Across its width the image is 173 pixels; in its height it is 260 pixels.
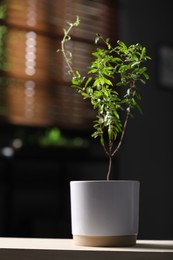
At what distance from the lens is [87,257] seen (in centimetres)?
93

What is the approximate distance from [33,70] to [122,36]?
83cm

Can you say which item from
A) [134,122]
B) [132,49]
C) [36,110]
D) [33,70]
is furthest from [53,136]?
[132,49]

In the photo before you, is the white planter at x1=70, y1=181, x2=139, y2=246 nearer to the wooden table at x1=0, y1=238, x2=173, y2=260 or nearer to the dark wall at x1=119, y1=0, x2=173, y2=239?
the wooden table at x1=0, y1=238, x2=173, y2=260

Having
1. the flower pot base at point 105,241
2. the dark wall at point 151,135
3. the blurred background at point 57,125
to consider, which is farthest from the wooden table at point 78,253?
the dark wall at point 151,135

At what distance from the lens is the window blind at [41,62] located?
3.60 metres

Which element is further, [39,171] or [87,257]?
[39,171]

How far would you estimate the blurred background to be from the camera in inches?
139

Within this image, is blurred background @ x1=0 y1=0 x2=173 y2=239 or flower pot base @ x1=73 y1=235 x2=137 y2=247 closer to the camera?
flower pot base @ x1=73 y1=235 x2=137 y2=247

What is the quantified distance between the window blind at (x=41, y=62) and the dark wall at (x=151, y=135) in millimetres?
409

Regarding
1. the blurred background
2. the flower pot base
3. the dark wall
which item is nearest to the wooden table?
the flower pot base

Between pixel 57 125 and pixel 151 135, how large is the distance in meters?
0.90

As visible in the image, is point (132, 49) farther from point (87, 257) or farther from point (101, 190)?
point (87, 257)

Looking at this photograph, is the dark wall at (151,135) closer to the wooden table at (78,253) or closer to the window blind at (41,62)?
the window blind at (41,62)

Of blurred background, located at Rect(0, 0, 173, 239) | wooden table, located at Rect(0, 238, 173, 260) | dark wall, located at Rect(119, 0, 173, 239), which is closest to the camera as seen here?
wooden table, located at Rect(0, 238, 173, 260)
